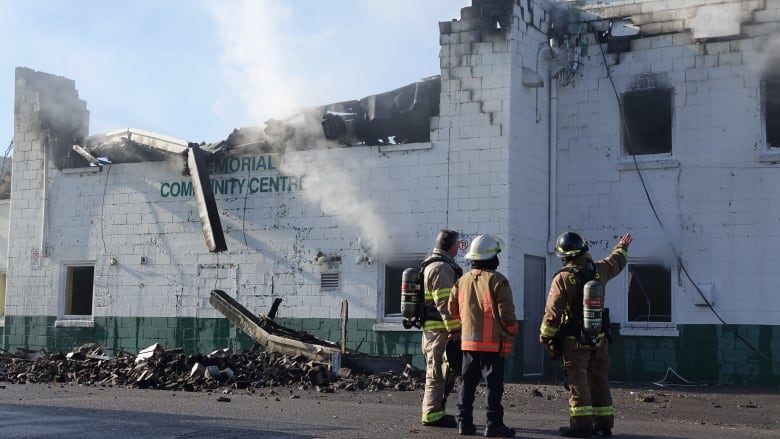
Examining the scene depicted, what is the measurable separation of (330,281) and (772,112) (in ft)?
25.7

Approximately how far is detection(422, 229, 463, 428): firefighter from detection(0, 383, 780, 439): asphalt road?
21 cm

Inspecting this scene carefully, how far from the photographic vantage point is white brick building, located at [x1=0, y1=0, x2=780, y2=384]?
1691 centimetres

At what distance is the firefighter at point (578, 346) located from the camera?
9258mm

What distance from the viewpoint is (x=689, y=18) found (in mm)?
17469

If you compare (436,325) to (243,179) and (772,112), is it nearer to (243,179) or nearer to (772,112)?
(772,112)

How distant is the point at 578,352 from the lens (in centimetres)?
931

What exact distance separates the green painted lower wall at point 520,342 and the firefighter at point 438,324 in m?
7.09

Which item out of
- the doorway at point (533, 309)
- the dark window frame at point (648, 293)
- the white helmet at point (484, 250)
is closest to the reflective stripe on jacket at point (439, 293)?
the white helmet at point (484, 250)

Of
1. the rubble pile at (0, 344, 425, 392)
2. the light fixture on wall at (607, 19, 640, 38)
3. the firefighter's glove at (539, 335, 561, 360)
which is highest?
the light fixture on wall at (607, 19, 640, 38)

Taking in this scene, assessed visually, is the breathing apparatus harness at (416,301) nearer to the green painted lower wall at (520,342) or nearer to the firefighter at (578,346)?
the firefighter at (578,346)

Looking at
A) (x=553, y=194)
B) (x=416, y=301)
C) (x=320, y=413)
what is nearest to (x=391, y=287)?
(x=553, y=194)

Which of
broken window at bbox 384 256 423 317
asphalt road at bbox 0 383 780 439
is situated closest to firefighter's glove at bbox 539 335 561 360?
asphalt road at bbox 0 383 780 439

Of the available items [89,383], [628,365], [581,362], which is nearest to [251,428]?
[581,362]

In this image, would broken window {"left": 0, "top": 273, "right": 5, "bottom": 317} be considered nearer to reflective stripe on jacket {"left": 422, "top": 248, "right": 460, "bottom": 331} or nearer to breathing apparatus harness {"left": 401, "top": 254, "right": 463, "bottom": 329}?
breathing apparatus harness {"left": 401, "top": 254, "right": 463, "bottom": 329}
